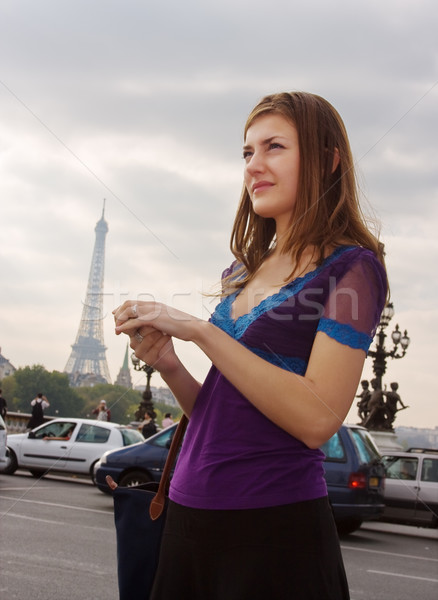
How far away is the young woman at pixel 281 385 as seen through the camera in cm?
147

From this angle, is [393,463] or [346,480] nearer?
[346,480]

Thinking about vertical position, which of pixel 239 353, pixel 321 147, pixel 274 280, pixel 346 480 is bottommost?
pixel 346 480

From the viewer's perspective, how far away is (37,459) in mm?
15164

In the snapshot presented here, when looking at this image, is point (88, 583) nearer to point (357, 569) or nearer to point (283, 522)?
point (357, 569)

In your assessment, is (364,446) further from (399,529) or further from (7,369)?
(7,369)

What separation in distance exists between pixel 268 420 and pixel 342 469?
357 inches

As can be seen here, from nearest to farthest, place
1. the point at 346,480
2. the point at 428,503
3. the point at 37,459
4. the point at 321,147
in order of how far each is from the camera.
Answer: the point at 321,147 < the point at 346,480 < the point at 428,503 < the point at 37,459

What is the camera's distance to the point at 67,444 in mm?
15000

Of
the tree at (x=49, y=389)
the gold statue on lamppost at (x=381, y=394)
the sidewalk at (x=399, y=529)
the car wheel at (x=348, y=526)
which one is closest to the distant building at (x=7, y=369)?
the tree at (x=49, y=389)

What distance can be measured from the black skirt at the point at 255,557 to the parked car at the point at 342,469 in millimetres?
8745

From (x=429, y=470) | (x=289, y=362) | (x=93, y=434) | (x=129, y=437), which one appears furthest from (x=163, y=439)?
(x=289, y=362)

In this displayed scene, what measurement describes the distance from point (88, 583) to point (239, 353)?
4.33 meters

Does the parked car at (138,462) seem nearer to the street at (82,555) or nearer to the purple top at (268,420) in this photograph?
the street at (82,555)

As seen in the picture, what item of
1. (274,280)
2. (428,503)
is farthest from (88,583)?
(428,503)
